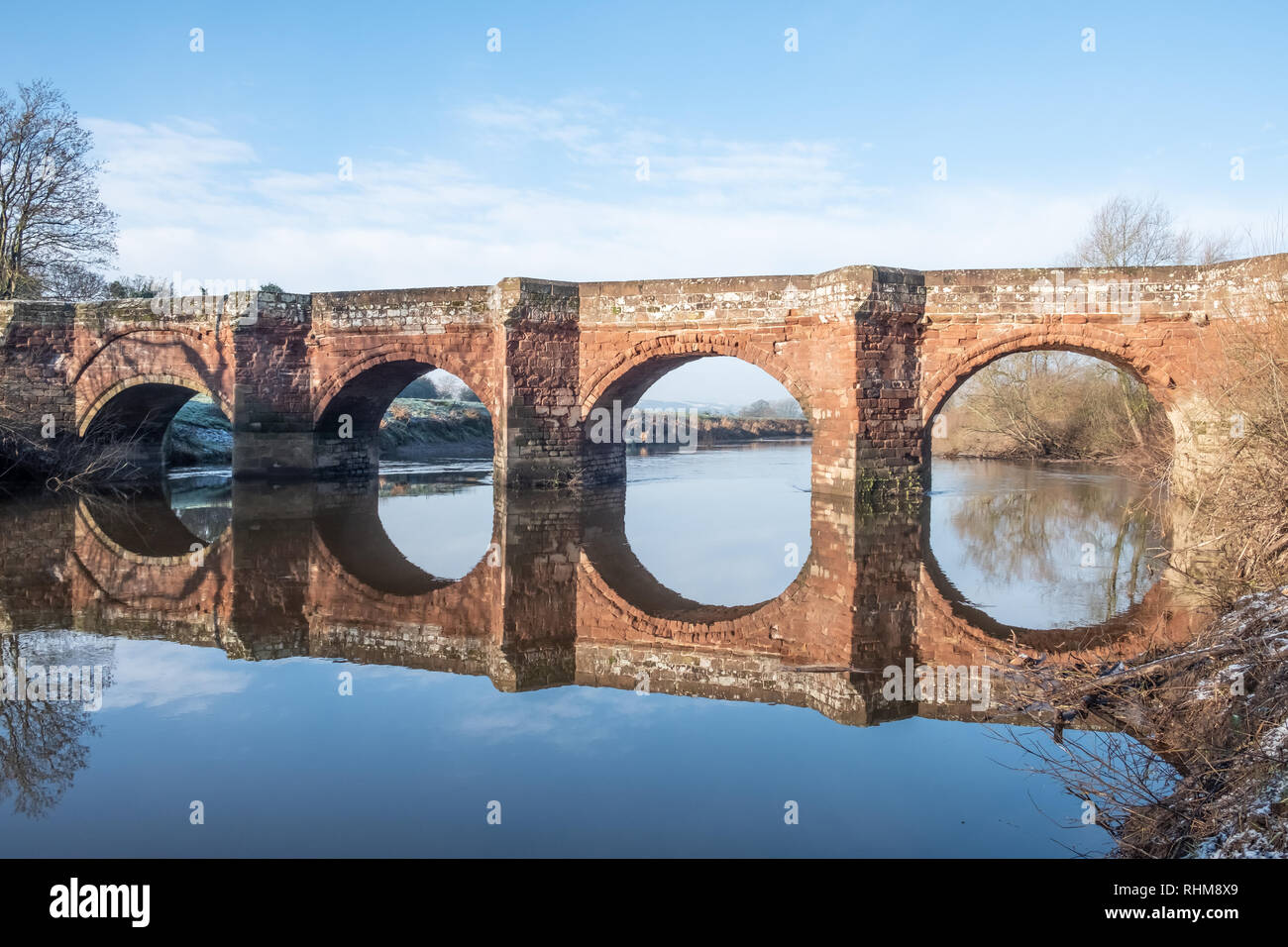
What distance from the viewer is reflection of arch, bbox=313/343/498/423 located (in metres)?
14.0

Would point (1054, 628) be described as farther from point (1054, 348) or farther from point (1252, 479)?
point (1054, 348)

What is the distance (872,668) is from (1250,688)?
1.82 meters

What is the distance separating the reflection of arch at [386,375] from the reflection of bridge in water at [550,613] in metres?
4.57

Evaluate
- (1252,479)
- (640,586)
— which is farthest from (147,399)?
(1252,479)

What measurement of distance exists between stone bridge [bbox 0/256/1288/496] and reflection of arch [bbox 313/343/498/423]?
0.14 ft

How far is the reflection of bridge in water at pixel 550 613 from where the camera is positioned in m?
5.05

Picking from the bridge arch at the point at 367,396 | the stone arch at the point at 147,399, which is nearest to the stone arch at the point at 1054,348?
the bridge arch at the point at 367,396

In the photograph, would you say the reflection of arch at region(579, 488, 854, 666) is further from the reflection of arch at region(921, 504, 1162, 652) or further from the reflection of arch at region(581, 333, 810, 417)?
the reflection of arch at region(581, 333, 810, 417)

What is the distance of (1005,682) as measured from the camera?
4.68 meters

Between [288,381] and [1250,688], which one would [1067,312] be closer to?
[1250,688]

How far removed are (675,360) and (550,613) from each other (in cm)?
804

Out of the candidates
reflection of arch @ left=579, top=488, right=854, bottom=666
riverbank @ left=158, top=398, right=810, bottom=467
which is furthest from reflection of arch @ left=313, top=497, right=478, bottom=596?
riverbank @ left=158, top=398, right=810, bottom=467

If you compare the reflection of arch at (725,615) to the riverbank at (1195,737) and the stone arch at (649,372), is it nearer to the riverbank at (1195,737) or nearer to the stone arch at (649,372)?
the riverbank at (1195,737)
